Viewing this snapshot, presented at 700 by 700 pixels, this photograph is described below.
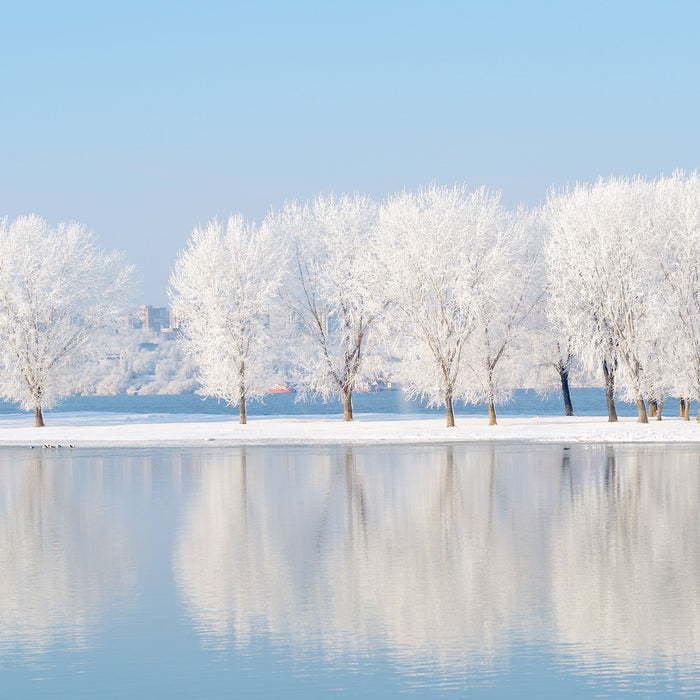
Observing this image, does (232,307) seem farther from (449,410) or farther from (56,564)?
(56,564)

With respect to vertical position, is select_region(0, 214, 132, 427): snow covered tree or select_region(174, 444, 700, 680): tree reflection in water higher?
select_region(0, 214, 132, 427): snow covered tree

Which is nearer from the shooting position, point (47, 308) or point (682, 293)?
point (682, 293)

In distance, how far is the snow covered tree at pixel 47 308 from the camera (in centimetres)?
5822

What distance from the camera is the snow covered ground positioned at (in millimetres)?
45062

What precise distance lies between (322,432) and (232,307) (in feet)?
39.9

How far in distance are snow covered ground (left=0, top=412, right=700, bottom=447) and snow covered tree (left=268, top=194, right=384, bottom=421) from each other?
110 inches

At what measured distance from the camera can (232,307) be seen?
59812 mm

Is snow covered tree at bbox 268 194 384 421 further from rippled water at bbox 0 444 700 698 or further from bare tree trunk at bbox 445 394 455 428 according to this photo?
rippled water at bbox 0 444 700 698

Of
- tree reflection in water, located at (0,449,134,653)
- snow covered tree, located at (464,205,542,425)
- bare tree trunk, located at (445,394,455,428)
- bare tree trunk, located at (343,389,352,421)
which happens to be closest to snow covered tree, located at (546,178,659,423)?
snow covered tree, located at (464,205,542,425)

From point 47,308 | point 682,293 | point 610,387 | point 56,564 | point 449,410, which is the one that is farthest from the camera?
point 47,308

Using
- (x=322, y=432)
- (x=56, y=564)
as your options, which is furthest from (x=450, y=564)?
(x=322, y=432)

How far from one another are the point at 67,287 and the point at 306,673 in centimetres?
5253

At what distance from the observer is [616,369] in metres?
53.5

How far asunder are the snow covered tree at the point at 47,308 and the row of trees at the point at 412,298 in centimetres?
11
